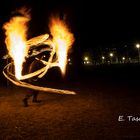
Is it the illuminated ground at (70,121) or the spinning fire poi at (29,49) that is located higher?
the spinning fire poi at (29,49)

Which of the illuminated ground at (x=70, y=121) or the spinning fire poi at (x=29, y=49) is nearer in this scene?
the illuminated ground at (x=70, y=121)

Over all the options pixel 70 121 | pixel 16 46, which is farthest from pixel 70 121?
pixel 16 46

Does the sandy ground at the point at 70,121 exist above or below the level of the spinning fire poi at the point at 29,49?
below

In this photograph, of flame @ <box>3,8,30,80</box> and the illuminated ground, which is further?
flame @ <box>3,8,30,80</box>

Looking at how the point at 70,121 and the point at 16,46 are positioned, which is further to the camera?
the point at 16,46

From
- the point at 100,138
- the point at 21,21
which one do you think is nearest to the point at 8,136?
the point at 100,138

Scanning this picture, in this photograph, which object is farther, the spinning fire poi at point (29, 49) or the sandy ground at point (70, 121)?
the spinning fire poi at point (29, 49)

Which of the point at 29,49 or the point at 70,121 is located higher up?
the point at 29,49

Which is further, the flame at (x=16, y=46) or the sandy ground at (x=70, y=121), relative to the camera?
the flame at (x=16, y=46)

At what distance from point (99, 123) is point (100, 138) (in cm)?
153

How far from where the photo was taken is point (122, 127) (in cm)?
780

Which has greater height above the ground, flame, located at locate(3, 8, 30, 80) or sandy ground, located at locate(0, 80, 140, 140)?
flame, located at locate(3, 8, 30, 80)

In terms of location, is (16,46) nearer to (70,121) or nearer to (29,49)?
(29,49)

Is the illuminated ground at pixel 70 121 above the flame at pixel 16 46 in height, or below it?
below
